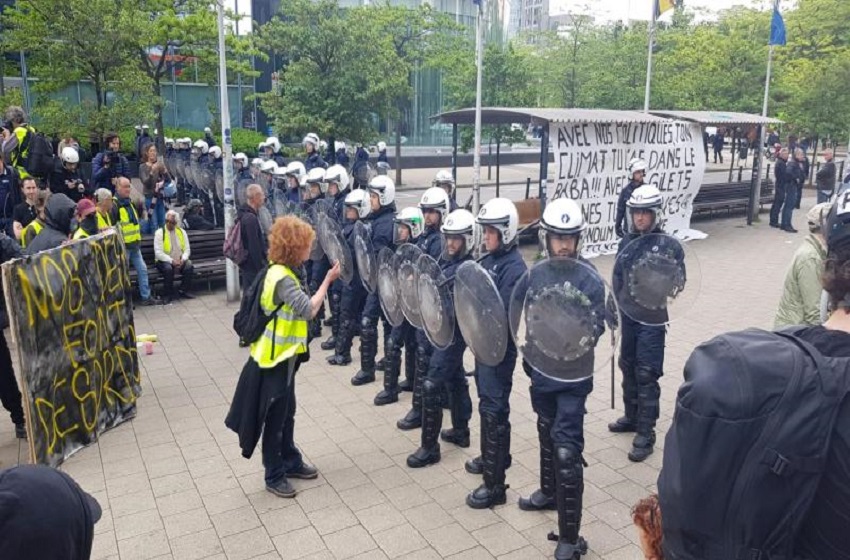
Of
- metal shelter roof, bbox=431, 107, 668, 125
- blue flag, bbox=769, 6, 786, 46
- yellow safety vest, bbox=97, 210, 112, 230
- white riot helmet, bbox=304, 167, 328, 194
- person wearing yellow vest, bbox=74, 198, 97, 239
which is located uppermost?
blue flag, bbox=769, 6, 786, 46

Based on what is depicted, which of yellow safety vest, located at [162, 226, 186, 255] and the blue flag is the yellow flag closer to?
the blue flag

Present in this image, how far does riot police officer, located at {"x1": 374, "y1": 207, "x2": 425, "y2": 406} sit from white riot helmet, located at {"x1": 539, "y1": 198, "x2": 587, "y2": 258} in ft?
7.29

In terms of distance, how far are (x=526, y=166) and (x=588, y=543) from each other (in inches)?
1298

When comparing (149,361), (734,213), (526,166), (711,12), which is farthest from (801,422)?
(711,12)

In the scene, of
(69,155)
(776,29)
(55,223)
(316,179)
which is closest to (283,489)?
(55,223)

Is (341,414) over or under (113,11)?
under

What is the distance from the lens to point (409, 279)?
5.82 meters

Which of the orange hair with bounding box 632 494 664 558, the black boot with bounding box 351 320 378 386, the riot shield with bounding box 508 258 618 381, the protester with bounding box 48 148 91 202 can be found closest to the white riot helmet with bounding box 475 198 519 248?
the riot shield with bounding box 508 258 618 381

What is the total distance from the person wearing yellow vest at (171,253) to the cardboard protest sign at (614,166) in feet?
20.9

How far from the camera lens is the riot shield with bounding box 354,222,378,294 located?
281 inches

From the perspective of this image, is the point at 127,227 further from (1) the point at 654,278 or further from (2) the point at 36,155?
(1) the point at 654,278

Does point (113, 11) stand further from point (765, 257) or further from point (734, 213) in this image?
point (734, 213)

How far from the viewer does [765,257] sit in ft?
47.5

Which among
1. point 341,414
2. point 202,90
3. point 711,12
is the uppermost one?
point 711,12
